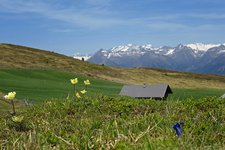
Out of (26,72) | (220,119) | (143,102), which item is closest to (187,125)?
(220,119)

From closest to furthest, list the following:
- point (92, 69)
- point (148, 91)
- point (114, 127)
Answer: point (114, 127)
point (148, 91)
point (92, 69)

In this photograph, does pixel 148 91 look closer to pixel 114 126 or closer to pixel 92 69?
pixel 114 126

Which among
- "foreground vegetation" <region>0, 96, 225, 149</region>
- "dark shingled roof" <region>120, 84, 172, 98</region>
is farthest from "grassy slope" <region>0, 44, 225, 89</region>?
"foreground vegetation" <region>0, 96, 225, 149</region>

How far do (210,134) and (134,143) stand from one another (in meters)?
1.58

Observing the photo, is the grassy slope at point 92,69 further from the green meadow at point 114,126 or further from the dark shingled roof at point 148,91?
the green meadow at point 114,126

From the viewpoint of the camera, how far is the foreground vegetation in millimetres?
4672

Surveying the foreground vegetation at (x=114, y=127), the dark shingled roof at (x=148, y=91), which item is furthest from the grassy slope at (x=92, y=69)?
the foreground vegetation at (x=114, y=127)

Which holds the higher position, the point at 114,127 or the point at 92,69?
the point at 92,69

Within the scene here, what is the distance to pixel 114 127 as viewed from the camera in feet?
20.9

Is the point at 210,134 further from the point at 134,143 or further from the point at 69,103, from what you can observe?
the point at 69,103

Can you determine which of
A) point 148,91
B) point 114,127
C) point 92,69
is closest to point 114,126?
point 114,127

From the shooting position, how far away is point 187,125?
652cm

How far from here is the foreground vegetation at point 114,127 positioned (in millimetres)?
4672

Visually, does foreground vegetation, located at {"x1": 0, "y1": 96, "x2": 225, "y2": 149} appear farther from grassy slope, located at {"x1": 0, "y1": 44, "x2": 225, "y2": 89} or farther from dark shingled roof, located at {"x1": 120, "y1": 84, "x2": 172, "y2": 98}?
grassy slope, located at {"x1": 0, "y1": 44, "x2": 225, "y2": 89}
